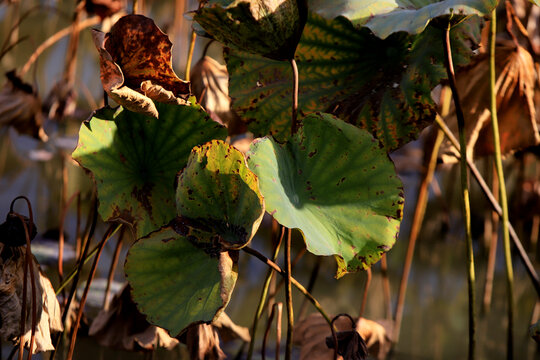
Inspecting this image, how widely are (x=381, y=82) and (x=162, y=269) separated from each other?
35 centimetres

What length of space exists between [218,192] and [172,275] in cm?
9

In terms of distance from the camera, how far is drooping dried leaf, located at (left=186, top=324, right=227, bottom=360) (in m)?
0.75

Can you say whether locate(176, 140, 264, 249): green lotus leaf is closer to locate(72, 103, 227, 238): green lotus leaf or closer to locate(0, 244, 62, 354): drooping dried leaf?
locate(72, 103, 227, 238): green lotus leaf

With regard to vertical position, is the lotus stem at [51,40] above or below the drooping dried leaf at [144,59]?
below

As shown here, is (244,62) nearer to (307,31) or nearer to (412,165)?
(307,31)

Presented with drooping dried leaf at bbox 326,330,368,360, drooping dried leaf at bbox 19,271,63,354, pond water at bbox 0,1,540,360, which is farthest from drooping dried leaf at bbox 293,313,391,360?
drooping dried leaf at bbox 19,271,63,354

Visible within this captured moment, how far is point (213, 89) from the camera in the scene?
86 cm

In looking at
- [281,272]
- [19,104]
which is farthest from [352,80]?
[19,104]

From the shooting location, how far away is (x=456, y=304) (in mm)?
1423

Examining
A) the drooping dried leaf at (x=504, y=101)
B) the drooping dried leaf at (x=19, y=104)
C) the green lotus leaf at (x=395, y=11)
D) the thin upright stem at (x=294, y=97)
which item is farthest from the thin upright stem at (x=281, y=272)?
the drooping dried leaf at (x=19, y=104)

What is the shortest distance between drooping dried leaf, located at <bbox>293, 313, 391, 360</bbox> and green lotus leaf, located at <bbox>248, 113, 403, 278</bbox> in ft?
0.84

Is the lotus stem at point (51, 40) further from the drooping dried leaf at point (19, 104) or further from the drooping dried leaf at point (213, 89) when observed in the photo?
the drooping dried leaf at point (213, 89)

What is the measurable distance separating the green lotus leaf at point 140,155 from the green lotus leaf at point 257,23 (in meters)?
0.12

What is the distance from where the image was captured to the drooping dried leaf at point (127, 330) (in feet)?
2.79
